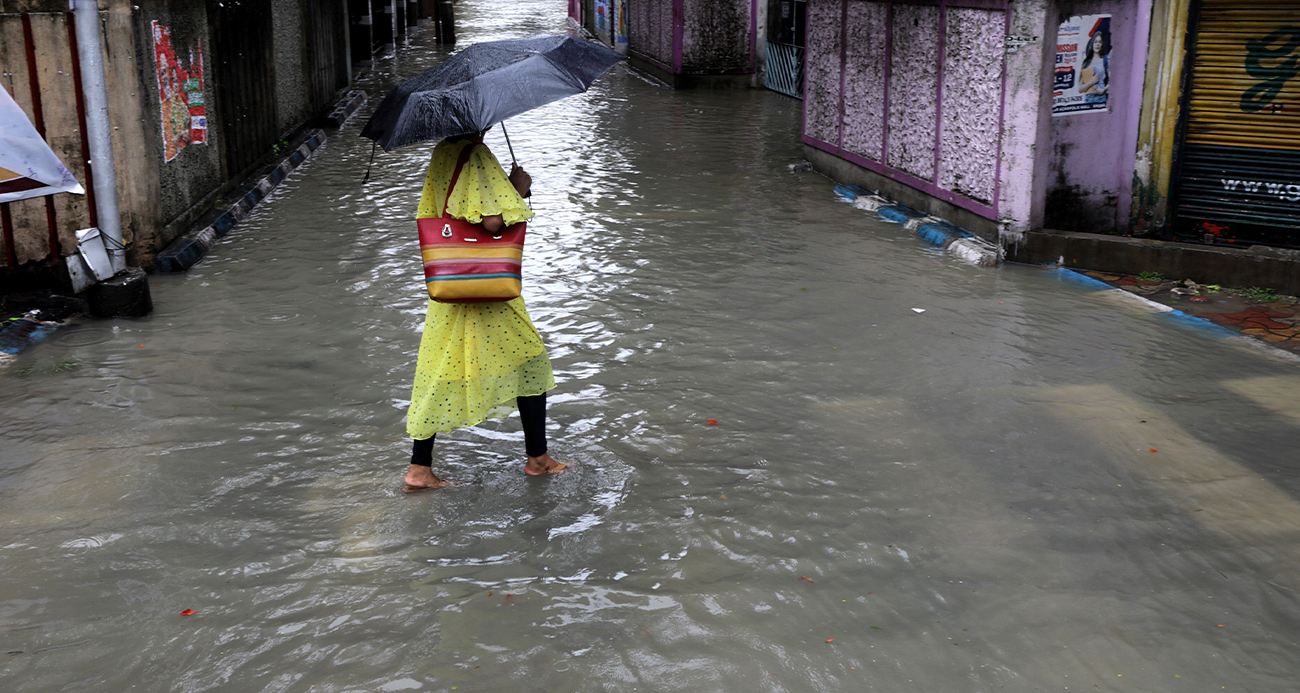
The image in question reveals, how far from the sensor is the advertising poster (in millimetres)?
8250

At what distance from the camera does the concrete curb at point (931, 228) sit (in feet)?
28.3

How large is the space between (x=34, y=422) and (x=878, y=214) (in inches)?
295

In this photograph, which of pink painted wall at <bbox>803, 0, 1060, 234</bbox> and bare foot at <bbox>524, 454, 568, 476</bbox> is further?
pink painted wall at <bbox>803, 0, 1060, 234</bbox>

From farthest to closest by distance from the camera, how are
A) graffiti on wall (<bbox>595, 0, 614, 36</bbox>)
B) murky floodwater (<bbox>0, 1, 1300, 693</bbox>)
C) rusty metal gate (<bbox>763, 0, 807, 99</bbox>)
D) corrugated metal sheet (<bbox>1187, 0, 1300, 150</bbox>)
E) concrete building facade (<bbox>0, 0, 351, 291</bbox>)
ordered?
graffiti on wall (<bbox>595, 0, 614, 36</bbox>) → rusty metal gate (<bbox>763, 0, 807, 99</bbox>) → corrugated metal sheet (<bbox>1187, 0, 1300, 150</bbox>) → concrete building facade (<bbox>0, 0, 351, 291</bbox>) → murky floodwater (<bbox>0, 1, 1300, 693</bbox>)

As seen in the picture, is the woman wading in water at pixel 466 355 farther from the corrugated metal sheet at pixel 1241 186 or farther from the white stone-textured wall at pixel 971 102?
the corrugated metal sheet at pixel 1241 186

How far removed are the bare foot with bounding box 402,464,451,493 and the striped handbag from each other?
0.82 metres

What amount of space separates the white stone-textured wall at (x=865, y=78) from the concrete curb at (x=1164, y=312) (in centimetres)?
321

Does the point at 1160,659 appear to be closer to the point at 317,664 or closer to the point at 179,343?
the point at 317,664

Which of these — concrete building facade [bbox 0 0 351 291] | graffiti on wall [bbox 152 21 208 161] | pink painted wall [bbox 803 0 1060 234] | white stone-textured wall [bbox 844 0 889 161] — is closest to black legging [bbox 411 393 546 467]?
concrete building facade [bbox 0 0 351 291]

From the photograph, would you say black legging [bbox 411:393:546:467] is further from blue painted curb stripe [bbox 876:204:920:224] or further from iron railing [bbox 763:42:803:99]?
iron railing [bbox 763:42:803:99]

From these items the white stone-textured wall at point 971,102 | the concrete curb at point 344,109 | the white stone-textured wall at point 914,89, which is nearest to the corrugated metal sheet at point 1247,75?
the white stone-textured wall at point 971,102

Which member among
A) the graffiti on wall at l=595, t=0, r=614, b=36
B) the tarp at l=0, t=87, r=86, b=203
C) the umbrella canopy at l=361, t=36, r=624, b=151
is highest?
the graffiti on wall at l=595, t=0, r=614, b=36

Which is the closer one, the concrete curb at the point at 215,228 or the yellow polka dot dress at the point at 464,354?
the yellow polka dot dress at the point at 464,354

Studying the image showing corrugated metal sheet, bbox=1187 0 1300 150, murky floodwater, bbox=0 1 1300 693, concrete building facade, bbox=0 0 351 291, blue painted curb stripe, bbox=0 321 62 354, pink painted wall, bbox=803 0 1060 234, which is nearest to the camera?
murky floodwater, bbox=0 1 1300 693
